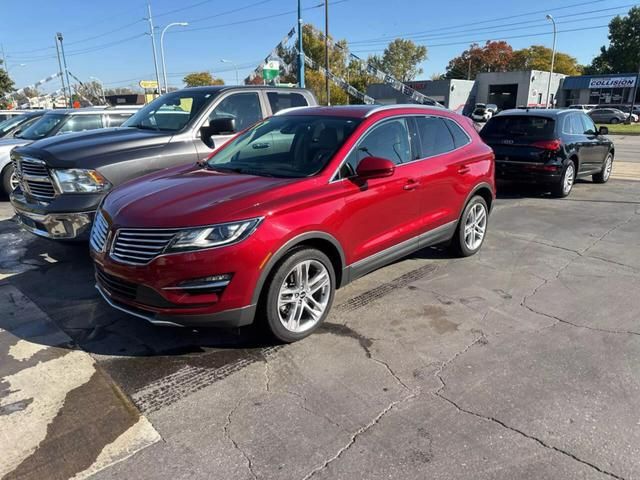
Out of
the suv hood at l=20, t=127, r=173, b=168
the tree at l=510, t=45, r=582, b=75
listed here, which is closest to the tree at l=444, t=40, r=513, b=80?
the tree at l=510, t=45, r=582, b=75

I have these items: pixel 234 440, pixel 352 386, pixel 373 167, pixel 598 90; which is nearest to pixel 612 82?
pixel 598 90

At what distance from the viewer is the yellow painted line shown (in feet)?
40.6

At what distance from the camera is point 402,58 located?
101m

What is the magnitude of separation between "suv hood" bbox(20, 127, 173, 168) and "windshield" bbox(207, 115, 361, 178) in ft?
4.58

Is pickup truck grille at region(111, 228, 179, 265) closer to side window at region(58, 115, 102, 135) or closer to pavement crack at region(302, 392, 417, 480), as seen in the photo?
pavement crack at region(302, 392, 417, 480)

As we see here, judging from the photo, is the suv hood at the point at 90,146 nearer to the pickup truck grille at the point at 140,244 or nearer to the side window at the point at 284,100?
the side window at the point at 284,100

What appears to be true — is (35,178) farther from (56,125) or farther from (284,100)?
(56,125)

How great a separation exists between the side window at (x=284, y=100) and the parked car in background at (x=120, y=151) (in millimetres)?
16

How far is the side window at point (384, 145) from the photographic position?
4.02 metres

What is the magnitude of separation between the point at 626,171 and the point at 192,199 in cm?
1397

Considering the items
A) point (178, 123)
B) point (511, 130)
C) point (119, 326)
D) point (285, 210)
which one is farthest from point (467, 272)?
point (511, 130)

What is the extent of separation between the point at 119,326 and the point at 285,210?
5.89 feet

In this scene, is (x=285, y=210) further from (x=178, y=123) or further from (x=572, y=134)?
(x=572, y=134)

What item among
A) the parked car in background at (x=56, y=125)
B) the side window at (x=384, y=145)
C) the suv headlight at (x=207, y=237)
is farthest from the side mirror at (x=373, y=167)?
the parked car in background at (x=56, y=125)
